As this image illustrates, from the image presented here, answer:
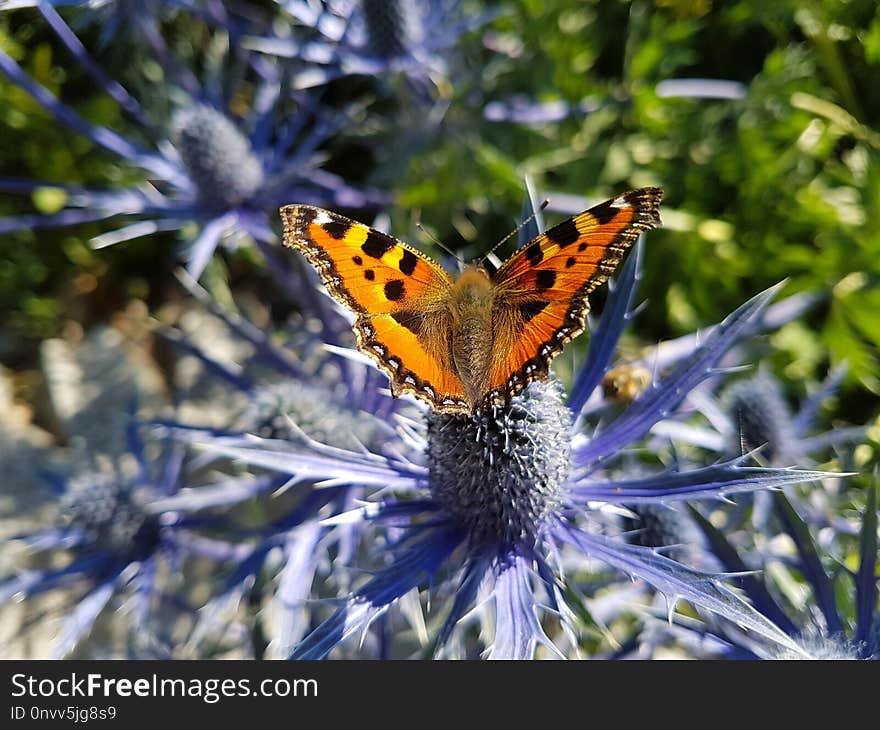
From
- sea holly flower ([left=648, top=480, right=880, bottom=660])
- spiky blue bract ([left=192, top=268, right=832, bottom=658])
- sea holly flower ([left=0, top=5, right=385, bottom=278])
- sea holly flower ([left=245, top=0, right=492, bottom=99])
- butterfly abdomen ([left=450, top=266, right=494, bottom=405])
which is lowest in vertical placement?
sea holly flower ([left=648, top=480, right=880, bottom=660])

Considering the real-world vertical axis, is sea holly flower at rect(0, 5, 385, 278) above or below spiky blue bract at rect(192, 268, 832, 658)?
above

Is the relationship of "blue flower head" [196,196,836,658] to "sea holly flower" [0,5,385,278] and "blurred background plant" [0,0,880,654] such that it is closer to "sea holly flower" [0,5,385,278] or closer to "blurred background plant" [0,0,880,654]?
"blurred background plant" [0,0,880,654]

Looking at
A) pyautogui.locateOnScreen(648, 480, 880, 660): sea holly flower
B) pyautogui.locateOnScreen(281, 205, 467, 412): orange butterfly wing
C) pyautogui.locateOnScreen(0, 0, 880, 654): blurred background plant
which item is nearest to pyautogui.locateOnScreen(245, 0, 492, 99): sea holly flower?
pyautogui.locateOnScreen(0, 0, 880, 654): blurred background plant

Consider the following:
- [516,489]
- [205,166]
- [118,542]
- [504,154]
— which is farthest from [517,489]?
[504,154]

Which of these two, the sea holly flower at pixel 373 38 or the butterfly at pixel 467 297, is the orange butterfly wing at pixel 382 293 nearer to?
the butterfly at pixel 467 297

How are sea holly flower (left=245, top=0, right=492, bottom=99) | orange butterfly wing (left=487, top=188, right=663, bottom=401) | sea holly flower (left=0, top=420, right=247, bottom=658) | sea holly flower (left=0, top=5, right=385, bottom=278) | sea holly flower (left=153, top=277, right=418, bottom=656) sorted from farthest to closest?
sea holly flower (left=245, top=0, right=492, bottom=99)
sea holly flower (left=0, top=5, right=385, bottom=278)
sea holly flower (left=0, top=420, right=247, bottom=658)
sea holly flower (left=153, top=277, right=418, bottom=656)
orange butterfly wing (left=487, top=188, right=663, bottom=401)

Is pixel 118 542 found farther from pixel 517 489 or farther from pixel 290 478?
pixel 517 489

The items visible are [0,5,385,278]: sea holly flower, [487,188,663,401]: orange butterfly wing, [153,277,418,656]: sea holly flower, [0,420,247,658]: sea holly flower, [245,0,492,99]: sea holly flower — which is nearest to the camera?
[487,188,663,401]: orange butterfly wing
